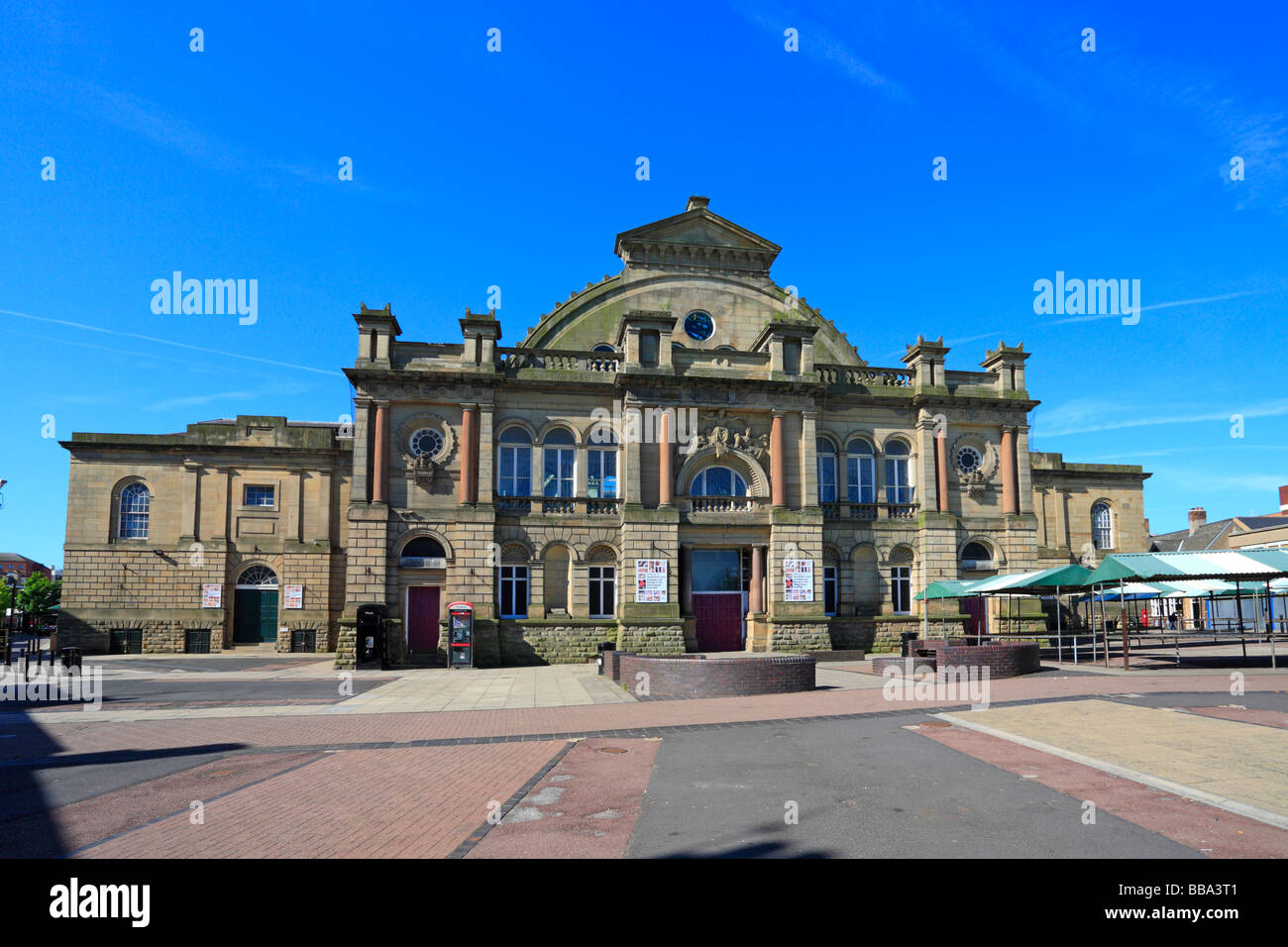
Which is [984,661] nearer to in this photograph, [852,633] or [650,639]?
[852,633]

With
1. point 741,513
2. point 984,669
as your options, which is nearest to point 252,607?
point 741,513

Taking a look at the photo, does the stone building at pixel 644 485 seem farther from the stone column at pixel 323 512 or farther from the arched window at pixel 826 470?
the stone column at pixel 323 512

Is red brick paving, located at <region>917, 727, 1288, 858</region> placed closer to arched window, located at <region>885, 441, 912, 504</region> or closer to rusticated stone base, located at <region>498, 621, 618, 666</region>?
rusticated stone base, located at <region>498, 621, 618, 666</region>

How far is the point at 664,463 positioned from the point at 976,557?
45.2 feet

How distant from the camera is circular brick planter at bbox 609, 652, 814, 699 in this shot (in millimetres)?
18219

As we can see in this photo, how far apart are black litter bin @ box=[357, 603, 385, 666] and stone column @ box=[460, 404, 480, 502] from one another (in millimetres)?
5205

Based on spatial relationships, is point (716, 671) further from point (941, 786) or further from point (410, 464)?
point (410, 464)

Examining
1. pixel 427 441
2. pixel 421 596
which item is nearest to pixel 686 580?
pixel 421 596

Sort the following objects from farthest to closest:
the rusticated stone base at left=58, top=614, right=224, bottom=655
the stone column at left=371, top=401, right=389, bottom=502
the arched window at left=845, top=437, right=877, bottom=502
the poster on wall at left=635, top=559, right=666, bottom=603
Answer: the rusticated stone base at left=58, top=614, right=224, bottom=655 → the arched window at left=845, top=437, right=877, bottom=502 → the poster on wall at left=635, top=559, right=666, bottom=603 → the stone column at left=371, top=401, right=389, bottom=502

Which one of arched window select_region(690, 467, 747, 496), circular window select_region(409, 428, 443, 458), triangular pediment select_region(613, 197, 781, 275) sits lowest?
arched window select_region(690, 467, 747, 496)

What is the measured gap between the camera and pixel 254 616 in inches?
1463

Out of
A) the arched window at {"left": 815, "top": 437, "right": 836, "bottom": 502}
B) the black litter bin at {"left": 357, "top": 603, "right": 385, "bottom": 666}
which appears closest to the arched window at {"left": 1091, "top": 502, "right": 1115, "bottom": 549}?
the arched window at {"left": 815, "top": 437, "right": 836, "bottom": 502}

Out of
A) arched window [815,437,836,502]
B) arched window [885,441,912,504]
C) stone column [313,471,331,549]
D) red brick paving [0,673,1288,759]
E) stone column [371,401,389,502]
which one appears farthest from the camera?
stone column [313,471,331,549]
